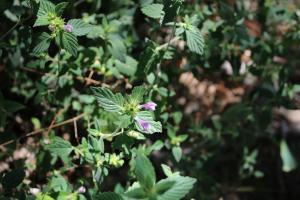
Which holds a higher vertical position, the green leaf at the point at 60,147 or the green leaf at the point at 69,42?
the green leaf at the point at 69,42

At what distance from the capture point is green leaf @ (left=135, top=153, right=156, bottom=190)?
1379mm

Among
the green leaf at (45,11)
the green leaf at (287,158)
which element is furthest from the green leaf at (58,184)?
the green leaf at (287,158)

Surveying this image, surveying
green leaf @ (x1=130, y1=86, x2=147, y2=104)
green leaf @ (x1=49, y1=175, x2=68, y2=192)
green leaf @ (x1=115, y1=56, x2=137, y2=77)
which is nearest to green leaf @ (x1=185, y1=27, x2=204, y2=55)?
green leaf @ (x1=130, y1=86, x2=147, y2=104)

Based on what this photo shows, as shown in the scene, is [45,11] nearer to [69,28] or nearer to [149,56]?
[69,28]

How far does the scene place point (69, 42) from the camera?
5.67ft

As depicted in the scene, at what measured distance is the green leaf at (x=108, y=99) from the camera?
A: 5.36ft

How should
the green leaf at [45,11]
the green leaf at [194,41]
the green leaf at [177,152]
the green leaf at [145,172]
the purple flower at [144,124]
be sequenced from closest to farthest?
the green leaf at [145,172]
the purple flower at [144,124]
the green leaf at [45,11]
the green leaf at [194,41]
the green leaf at [177,152]

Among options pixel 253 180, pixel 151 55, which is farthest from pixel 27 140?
pixel 253 180

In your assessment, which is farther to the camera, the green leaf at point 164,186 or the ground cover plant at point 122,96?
the ground cover plant at point 122,96

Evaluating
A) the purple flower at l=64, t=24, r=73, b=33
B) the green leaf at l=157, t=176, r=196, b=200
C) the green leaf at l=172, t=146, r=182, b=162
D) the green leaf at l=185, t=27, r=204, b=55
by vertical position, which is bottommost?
the green leaf at l=172, t=146, r=182, b=162

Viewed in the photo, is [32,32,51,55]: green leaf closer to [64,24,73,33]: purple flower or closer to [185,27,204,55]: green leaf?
[64,24,73,33]: purple flower

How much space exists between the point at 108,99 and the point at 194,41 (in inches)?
17.7

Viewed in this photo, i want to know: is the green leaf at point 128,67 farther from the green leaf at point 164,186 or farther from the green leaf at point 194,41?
the green leaf at point 164,186

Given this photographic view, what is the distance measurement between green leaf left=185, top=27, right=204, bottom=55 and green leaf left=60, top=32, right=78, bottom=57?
0.45 m
